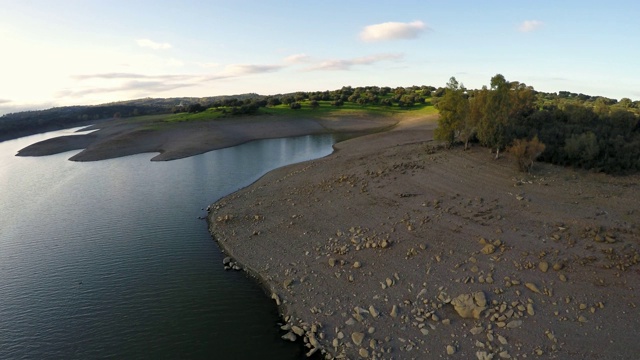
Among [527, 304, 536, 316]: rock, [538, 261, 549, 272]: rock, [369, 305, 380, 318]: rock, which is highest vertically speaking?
[538, 261, 549, 272]: rock

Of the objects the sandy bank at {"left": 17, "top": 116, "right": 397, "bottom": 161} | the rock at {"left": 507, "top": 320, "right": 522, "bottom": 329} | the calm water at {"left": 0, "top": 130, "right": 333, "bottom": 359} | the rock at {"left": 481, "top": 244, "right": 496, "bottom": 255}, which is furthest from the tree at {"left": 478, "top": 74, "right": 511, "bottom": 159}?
the sandy bank at {"left": 17, "top": 116, "right": 397, "bottom": 161}

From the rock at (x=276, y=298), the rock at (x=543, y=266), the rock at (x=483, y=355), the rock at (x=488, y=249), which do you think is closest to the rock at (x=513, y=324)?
the rock at (x=483, y=355)

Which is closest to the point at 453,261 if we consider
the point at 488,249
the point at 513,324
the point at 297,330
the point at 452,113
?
the point at 488,249

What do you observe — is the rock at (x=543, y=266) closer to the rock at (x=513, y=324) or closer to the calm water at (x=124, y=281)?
the rock at (x=513, y=324)

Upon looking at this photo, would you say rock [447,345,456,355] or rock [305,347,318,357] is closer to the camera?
rock [447,345,456,355]

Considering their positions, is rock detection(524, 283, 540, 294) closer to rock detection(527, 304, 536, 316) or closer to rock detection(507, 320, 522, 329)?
rock detection(527, 304, 536, 316)

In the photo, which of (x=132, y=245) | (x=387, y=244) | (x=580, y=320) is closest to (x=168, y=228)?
(x=132, y=245)
